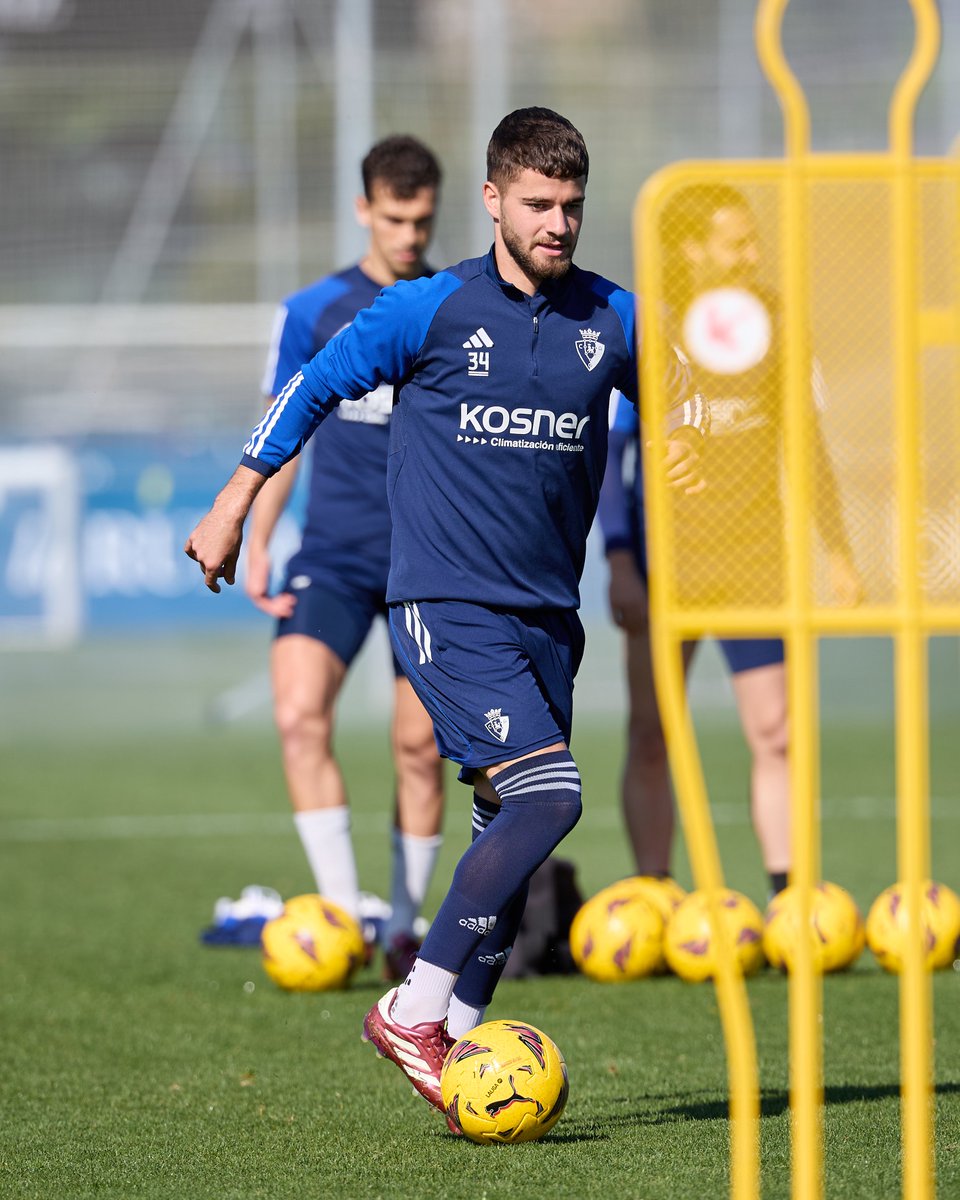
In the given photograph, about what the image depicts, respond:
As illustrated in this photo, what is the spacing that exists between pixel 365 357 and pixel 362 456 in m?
2.43

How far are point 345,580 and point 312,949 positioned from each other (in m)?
1.32

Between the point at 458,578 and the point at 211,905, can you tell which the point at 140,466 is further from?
the point at 458,578

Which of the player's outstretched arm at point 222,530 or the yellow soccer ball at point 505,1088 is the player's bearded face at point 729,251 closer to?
the player's outstretched arm at point 222,530

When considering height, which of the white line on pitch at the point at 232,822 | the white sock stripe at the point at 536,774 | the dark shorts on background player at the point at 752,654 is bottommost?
the white line on pitch at the point at 232,822

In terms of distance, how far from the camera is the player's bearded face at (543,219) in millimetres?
4266

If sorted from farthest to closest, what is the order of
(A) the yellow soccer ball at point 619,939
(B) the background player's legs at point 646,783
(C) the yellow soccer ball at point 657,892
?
(B) the background player's legs at point 646,783
(C) the yellow soccer ball at point 657,892
(A) the yellow soccer ball at point 619,939

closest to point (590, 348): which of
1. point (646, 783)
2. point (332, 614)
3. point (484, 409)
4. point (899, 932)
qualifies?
point (484, 409)

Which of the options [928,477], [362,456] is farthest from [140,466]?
[928,477]

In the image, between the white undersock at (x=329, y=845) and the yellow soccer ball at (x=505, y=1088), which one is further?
the white undersock at (x=329, y=845)

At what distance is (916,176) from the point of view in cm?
296

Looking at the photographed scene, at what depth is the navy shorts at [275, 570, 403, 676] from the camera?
673cm

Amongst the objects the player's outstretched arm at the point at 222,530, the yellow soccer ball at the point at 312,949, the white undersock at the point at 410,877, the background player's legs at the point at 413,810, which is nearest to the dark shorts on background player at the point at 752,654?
the background player's legs at the point at 413,810

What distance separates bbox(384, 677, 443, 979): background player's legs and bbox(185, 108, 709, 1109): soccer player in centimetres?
221

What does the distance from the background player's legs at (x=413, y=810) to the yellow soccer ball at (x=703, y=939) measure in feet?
3.08
